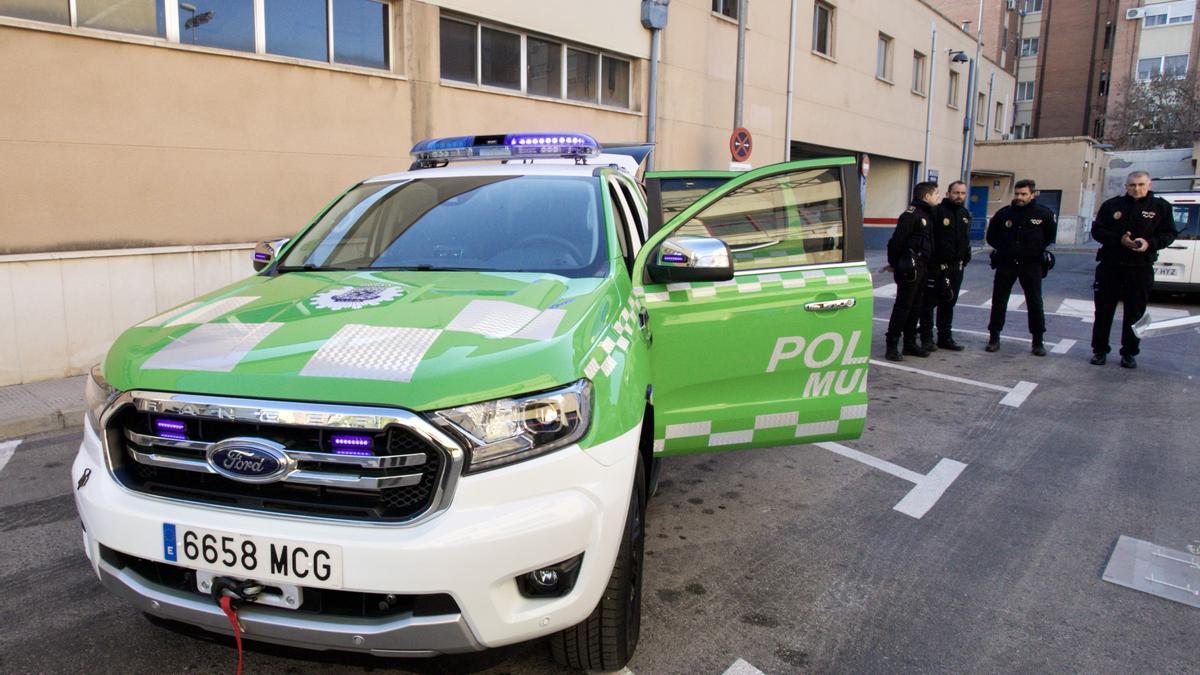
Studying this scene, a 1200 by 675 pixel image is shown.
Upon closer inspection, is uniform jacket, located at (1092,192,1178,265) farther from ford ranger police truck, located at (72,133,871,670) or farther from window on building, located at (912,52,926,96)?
window on building, located at (912,52,926,96)

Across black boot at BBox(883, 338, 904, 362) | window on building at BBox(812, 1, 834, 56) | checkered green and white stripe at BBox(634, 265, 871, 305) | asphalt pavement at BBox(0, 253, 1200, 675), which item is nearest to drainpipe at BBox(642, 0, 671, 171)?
black boot at BBox(883, 338, 904, 362)

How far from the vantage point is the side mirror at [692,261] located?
10.8 feet

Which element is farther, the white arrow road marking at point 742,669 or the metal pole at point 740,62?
the metal pole at point 740,62

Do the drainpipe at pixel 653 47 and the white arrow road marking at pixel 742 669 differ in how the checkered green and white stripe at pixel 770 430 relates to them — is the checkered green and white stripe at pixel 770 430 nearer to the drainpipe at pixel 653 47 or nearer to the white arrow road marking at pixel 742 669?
the white arrow road marking at pixel 742 669

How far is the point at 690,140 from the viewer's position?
15547 mm

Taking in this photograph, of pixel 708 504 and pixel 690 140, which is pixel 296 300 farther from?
pixel 690 140

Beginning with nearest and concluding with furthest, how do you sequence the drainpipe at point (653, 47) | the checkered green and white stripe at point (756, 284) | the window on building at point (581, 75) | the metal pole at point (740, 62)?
1. the checkered green and white stripe at point (756, 284)
2. the window on building at point (581, 75)
3. the drainpipe at point (653, 47)
4. the metal pole at point (740, 62)

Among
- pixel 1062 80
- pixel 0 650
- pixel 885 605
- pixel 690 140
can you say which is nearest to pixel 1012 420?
pixel 885 605

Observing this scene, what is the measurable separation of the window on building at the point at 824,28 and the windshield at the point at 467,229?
59.9 feet

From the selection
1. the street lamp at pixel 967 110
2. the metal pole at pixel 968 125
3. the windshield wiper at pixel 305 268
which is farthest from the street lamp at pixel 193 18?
the metal pole at pixel 968 125

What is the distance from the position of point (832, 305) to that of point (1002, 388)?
14.5 feet

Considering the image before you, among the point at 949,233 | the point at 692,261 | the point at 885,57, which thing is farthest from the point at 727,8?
the point at 692,261

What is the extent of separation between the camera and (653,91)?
14109 mm

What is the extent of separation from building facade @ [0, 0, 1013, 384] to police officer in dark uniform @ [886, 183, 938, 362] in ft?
19.0
